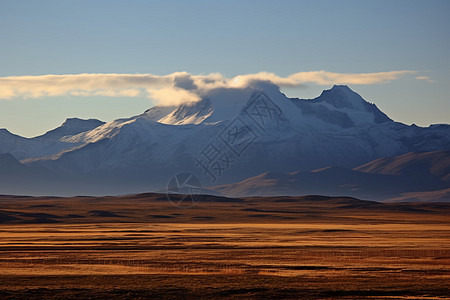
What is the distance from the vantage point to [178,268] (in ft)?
203

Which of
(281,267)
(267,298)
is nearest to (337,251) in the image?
(281,267)

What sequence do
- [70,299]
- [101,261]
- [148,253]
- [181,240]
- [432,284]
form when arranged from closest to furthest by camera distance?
[70,299]
[432,284]
[101,261]
[148,253]
[181,240]

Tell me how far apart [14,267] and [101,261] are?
8.86 m

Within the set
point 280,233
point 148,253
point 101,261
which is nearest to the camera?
point 101,261

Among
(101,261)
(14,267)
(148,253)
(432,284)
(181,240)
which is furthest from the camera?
(181,240)

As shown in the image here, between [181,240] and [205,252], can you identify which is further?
[181,240]

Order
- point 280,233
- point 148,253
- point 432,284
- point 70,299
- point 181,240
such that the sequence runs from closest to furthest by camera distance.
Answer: point 70,299 < point 432,284 < point 148,253 < point 181,240 < point 280,233

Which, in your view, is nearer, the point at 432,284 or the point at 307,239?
the point at 432,284

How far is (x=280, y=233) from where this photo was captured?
114438mm

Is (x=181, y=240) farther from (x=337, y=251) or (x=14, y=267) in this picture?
(x=14, y=267)

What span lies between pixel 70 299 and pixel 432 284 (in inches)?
969

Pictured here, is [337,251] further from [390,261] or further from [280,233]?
[280,233]

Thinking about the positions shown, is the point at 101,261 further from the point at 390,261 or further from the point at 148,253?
the point at 390,261

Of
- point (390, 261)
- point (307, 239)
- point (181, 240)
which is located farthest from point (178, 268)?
point (307, 239)
